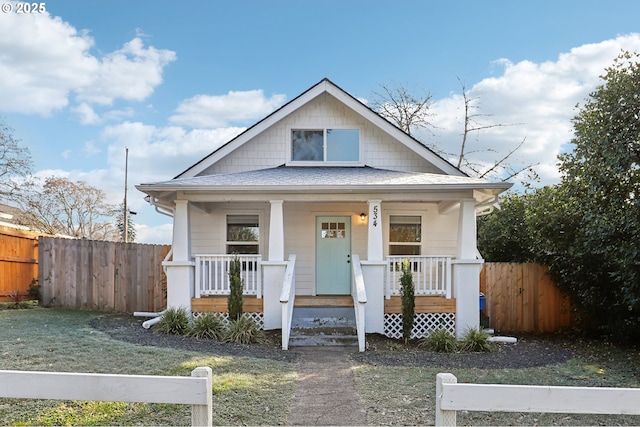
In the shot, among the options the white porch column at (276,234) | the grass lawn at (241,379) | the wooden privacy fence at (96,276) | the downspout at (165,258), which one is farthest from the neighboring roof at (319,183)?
the wooden privacy fence at (96,276)

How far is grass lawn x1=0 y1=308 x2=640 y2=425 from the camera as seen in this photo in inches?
198

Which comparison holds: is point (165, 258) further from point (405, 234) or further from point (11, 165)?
point (11, 165)

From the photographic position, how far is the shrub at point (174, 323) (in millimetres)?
9969

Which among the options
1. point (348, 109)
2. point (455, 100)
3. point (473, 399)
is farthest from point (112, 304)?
point (455, 100)

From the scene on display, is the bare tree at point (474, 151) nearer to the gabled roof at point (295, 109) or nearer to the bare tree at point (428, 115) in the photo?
the bare tree at point (428, 115)

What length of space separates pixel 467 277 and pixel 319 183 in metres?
3.99

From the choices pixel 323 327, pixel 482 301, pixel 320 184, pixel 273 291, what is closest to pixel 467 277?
pixel 482 301

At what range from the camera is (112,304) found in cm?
1351

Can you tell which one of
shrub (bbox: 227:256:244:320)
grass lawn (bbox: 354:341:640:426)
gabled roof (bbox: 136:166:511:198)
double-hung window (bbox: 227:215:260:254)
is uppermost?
gabled roof (bbox: 136:166:511:198)

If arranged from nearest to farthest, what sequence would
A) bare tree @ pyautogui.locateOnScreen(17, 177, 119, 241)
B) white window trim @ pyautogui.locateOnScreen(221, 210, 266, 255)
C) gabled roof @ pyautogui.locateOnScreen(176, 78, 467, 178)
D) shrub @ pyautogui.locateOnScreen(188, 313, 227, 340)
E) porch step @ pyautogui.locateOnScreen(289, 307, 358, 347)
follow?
1. shrub @ pyautogui.locateOnScreen(188, 313, 227, 340)
2. porch step @ pyautogui.locateOnScreen(289, 307, 358, 347)
3. gabled roof @ pyautogui.locateOnScreen(176, 78, 467, 178)
4. white window trim @ pyautogui.locateOnScreen(221, 210, 266, 255)
5. bare tree @ pyautogui.locateOnScreen(17, 177, 119, 241)

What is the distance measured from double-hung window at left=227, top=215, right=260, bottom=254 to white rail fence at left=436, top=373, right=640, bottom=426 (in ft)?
34.1

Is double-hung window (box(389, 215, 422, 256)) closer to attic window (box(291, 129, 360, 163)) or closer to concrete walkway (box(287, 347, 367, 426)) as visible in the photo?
attic window (box(291, 129, 360, 163))

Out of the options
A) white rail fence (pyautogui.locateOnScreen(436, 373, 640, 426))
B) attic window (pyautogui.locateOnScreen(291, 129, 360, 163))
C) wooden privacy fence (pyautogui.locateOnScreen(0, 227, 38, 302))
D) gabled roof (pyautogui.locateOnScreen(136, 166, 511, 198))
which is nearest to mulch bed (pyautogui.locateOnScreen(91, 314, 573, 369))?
gabled roof (pyautogui.locateOnScreen(136, 166, 511, 198))

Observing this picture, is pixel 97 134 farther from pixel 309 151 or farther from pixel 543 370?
pixel 543 370
